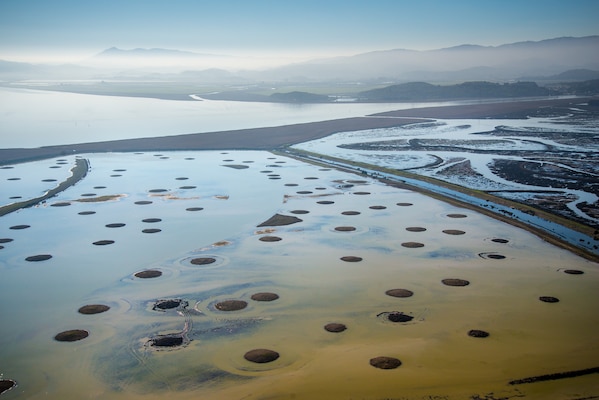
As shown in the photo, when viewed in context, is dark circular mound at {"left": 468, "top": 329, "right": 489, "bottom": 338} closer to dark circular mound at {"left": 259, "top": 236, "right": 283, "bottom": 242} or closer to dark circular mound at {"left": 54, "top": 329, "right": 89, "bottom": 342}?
dark circular mound at {"left": 54, "top": 329, "right": 89, "bottom": 342}

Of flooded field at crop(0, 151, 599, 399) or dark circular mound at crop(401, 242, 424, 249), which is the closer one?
flooded field at crop(0, 151, 599, 399)

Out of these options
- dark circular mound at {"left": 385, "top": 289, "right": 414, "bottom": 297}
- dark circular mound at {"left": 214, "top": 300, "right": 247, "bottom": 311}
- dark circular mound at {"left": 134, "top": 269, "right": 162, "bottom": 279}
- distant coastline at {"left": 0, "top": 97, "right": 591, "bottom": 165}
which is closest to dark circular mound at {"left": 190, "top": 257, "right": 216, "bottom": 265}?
dark circular mound at {"left": 134, "top": 269, "right": 162, "bottom": 279}

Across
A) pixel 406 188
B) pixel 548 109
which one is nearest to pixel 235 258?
pixel 406 188

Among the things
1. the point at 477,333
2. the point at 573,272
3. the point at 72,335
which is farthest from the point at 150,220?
the point at 573,272

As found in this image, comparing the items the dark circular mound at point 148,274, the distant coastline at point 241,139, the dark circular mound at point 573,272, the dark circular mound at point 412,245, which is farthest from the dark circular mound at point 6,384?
the distant coastline at point 241,139

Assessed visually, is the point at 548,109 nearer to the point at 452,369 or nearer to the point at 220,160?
the point at 220,160

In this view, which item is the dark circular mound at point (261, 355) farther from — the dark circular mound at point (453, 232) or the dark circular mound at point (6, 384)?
the dark circular mound at point (453, 232)

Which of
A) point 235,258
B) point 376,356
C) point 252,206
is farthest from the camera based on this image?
point 252,206
